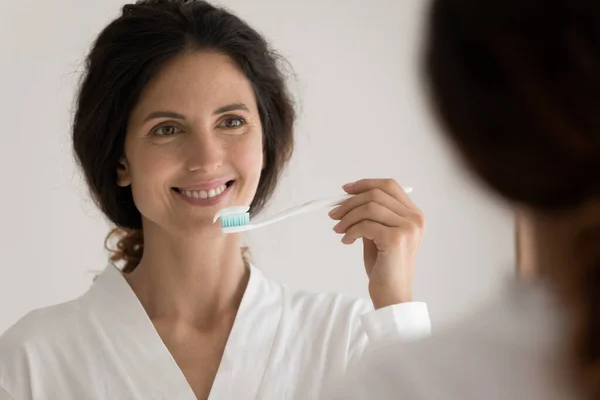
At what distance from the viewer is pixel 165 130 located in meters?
1.35

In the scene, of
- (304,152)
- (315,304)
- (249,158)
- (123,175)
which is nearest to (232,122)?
(249,158)

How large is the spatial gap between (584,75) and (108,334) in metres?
1.08

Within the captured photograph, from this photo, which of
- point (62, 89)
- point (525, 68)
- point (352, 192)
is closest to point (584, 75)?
point (525, 68)

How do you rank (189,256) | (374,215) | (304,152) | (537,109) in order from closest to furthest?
(537,109), (374,215), (189,256), (304,152)

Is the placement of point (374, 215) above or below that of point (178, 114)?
below

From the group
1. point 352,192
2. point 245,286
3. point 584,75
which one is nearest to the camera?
point 584,75

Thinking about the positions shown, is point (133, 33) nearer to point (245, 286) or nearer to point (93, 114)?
point (93, 114)

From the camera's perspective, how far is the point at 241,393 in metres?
1.32

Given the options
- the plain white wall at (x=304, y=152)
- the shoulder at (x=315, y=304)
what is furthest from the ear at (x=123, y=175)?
the plain white wall at (x=304, y=152)

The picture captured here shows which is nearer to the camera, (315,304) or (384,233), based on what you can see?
(384,233)

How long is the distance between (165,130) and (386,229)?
0.37 meters

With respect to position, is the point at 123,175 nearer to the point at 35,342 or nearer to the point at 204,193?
the point at 204,193

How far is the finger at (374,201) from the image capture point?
1274mm

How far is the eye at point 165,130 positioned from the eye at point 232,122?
69 millimetres
